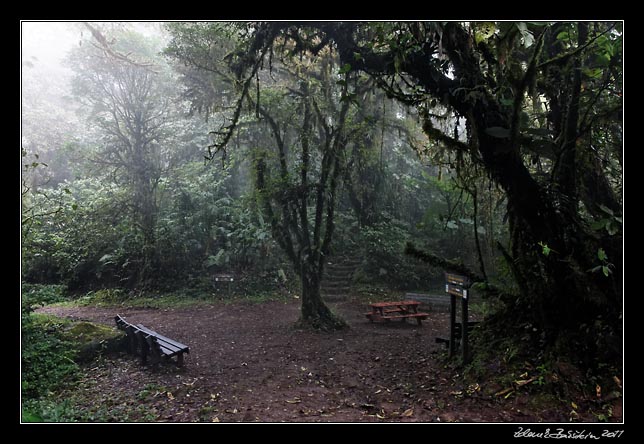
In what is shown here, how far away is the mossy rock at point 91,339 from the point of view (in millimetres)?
7316

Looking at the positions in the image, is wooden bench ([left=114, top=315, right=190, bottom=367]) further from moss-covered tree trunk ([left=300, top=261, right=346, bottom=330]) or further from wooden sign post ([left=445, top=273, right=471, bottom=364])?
wooden sign post ([left=445, top=273, right=471, bottom=364])

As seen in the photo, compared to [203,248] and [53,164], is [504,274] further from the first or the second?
[53,164]

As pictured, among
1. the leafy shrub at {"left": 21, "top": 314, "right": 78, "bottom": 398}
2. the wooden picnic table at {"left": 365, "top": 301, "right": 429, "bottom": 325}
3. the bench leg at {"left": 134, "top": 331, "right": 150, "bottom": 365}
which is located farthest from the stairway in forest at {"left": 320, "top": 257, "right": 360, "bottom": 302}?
the leafy shrub at {"left": 21, "top": 314, "right": 78, "bottom": 398}

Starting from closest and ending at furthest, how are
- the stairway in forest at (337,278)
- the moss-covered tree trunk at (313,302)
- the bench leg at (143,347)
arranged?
the bench leg at (143,347) → the moss-covered tree trunk at (313,302) → the stairway in forest at (337,278)

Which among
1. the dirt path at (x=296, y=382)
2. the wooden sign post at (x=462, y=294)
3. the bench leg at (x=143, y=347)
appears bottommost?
the dirt path at (x=296, y=382)

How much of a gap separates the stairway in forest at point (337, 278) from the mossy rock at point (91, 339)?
8.06 metres

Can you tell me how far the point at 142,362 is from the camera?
284 inches

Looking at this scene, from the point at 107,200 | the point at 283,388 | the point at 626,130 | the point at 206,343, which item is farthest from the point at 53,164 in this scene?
the point at 626,130

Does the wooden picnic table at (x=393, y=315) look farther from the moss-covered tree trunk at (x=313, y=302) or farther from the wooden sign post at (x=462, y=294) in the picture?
the wooden sign post at (x=462, y=294)

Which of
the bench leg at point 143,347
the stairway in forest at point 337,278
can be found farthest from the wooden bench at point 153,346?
the stairway in forest at point 337,278

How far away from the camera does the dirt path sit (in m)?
4.82

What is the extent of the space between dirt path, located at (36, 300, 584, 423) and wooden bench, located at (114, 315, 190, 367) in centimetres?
20

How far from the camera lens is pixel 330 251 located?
35.0 ft

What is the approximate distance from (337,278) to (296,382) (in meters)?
10.3
